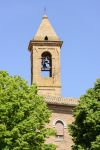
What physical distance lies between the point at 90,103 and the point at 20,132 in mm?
4668

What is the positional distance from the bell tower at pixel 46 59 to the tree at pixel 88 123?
2421 centimetres

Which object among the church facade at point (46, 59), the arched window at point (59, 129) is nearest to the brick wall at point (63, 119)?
the arched window at point (59, 129)

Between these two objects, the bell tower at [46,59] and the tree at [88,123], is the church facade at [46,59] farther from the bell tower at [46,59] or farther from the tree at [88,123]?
the tree at [88,123]

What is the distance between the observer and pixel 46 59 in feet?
230

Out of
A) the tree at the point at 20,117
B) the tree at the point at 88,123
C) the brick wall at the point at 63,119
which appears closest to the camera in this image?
the tree at the point at 20,117

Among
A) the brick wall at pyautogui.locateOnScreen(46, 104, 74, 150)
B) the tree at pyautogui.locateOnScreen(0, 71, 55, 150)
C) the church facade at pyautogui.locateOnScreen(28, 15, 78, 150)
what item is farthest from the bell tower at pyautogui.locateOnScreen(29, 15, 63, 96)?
the tree at pyautogui.locateOnScreen(0, 71, 55, 150)

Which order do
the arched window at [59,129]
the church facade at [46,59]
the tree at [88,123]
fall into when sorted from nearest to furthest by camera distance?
1. the tree at [88,123]
2. the arched window at [59,129]
3. the church facade at [46,59]

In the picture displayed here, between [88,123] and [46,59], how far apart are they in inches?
1147

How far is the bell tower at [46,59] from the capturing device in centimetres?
6825

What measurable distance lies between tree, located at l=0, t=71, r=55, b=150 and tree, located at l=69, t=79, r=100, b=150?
173 centimetres

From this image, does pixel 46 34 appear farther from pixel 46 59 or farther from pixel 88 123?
pixel 88 123

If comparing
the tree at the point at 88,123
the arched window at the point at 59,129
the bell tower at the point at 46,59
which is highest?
the bell tower at the point at 46,59

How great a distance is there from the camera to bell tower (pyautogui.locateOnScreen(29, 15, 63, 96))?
2687 inches

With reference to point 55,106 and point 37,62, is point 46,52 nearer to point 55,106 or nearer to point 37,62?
point 37,62
